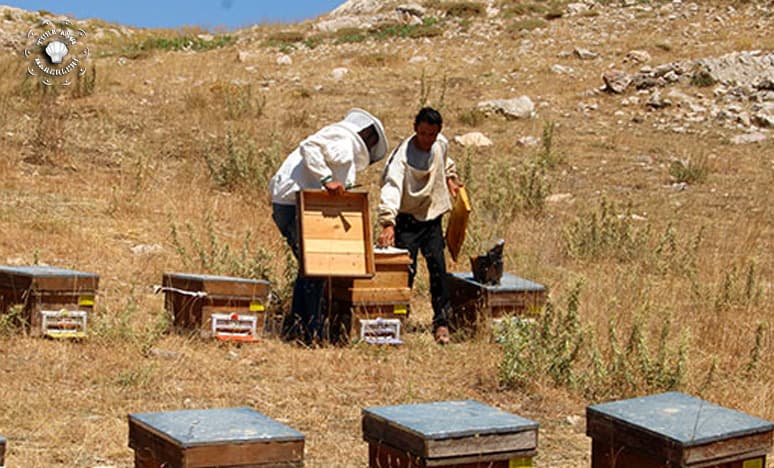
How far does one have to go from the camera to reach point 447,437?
433 cm

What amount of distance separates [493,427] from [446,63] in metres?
18.1

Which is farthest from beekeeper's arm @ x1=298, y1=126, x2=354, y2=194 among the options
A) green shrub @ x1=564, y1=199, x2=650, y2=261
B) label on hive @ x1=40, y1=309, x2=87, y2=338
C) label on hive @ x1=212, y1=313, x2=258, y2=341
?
green shrub @ x1=564, y1=199, x2=650, y2=261

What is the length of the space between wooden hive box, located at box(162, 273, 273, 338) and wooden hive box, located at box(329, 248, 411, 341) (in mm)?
504

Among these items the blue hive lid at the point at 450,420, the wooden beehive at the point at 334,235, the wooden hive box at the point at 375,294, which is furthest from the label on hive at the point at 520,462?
the wooden hive box at the point at 375,294

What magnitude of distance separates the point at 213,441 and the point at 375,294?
3.92m

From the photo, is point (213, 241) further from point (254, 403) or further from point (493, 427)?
point (493, 427)

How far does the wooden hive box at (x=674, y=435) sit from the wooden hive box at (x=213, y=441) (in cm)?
129

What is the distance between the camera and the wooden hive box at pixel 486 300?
817cm

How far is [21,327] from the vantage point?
750 cm

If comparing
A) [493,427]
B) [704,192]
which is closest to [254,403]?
[493,427]

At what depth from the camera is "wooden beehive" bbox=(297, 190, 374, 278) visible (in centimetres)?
772

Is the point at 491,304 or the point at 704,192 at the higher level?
the point at 704,192

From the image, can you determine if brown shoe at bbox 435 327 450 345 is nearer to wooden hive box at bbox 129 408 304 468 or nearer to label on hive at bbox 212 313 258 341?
label on hive at bbox 212 313 258 341

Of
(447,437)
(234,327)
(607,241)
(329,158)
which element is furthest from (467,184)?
(447,437)
